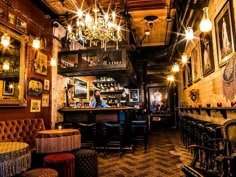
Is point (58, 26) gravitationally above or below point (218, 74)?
above

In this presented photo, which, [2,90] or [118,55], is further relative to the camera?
[118,55]

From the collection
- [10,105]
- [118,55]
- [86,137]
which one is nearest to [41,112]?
[10,105]

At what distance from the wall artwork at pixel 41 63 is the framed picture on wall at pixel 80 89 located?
252 cm

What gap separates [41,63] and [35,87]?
0.70m

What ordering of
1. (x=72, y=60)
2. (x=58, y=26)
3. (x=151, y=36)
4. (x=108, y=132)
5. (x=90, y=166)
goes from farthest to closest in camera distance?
(x=151, y=36) → (x=72, y=60) → (x=58, y=26) → (x=108, y=132) → (x=90, y=166)

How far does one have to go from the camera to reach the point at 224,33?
338 centimetres

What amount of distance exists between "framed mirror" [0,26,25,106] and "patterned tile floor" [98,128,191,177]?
7.49ft

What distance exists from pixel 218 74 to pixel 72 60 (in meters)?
4.77

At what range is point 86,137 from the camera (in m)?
5.88

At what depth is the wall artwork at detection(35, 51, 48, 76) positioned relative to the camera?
490cm

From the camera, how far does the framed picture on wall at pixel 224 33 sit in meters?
3.07

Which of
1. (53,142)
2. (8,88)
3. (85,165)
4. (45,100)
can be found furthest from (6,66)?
(85,165)

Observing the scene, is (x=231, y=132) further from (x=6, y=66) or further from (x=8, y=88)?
(x=6, y=66)

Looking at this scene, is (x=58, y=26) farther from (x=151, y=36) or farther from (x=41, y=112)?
(x=151, y=36)
